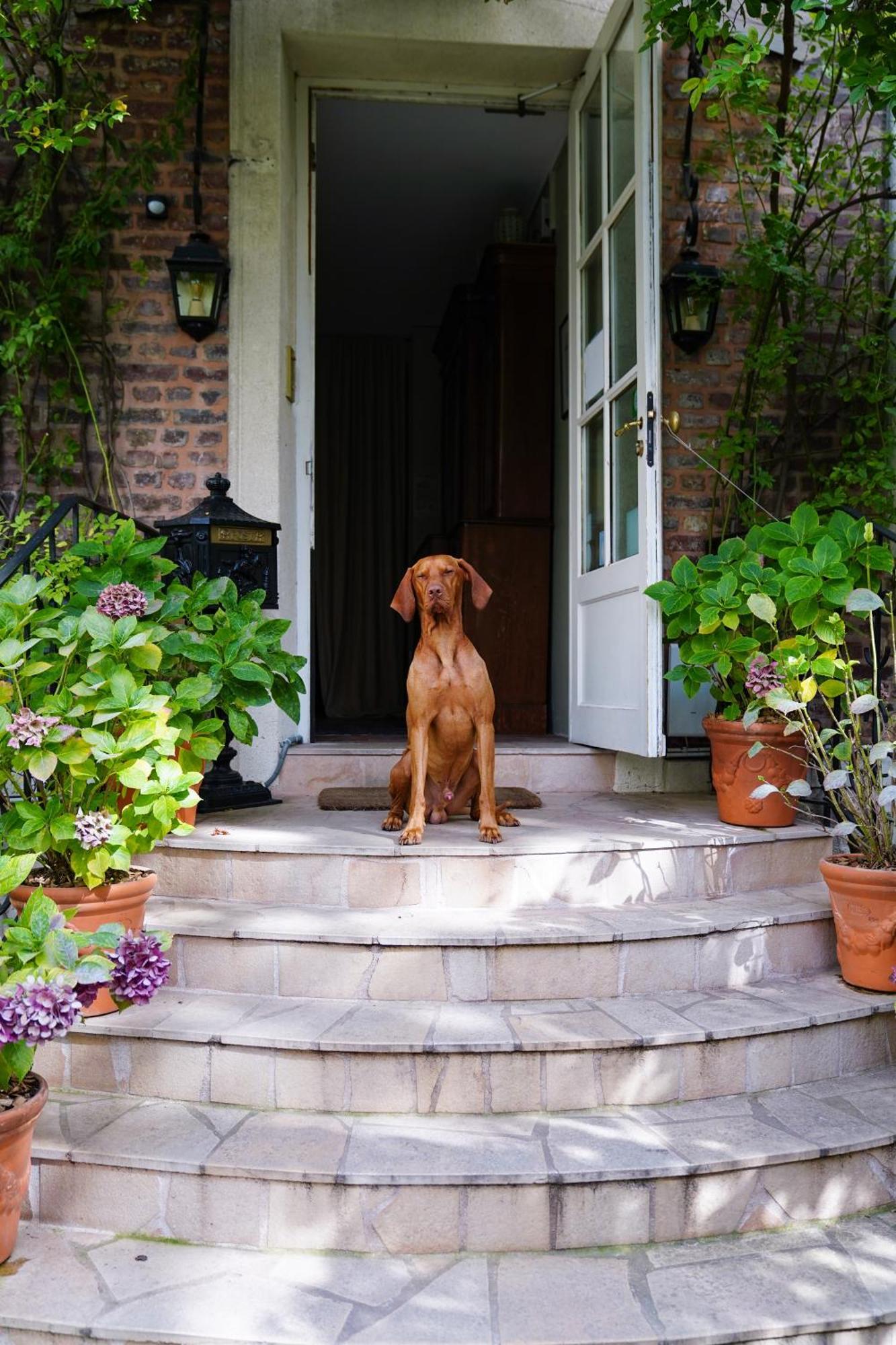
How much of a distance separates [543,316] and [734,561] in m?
2.60

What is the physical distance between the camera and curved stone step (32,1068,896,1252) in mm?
1948

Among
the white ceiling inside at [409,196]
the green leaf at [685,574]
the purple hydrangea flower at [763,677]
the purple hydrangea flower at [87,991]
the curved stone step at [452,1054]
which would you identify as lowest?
the curved stone step at [452,1054]

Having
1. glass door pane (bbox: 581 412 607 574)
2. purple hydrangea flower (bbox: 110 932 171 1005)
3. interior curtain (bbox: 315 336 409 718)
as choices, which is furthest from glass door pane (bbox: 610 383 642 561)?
interior curtain (bbox: 315 336 409 718)

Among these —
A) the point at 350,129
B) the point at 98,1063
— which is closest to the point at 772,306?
the point at 350,129

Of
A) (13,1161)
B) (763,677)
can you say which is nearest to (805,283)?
(763,677)

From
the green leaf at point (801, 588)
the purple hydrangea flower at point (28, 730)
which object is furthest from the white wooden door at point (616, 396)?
the purple hydrangea flower at point (28, 730)

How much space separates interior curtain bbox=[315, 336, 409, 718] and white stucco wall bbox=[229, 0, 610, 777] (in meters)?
3.66

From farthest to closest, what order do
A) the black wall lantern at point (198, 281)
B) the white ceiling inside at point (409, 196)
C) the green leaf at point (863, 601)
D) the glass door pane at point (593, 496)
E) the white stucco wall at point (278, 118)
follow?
the white ceiling inside at point (409, 196), the glass door pane at point (593, 496), the white stucco wall at point (278, 118), the black wall lantern at point (198, 281), the green leaf at point (863, 601)

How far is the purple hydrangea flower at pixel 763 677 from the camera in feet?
9.91

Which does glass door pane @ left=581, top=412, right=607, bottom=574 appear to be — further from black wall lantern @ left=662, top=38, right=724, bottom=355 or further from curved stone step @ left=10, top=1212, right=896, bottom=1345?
curved stone step @ left=10, top=1212, right=896, bottom=1345

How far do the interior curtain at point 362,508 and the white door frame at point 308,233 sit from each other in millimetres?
3419

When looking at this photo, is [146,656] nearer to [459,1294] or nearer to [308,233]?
[459,1294]

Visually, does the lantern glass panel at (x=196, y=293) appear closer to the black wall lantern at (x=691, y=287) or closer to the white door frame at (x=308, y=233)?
the white door frame at (x=308, y=233)

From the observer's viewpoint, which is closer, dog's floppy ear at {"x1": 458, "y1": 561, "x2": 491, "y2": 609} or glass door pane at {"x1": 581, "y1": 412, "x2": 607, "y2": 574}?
dog's floppy ear at {"x1": 458, "y1": 561, "x2": 491, "y2": 609}
